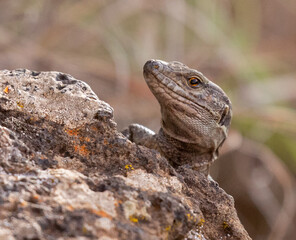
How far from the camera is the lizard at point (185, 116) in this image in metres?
3.73

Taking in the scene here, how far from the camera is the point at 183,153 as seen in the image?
3.88 m

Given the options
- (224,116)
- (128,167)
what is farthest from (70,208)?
(224,116)

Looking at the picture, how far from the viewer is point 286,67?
10781 mm

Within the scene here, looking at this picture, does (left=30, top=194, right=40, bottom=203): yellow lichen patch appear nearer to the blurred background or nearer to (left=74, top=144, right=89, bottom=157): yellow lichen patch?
(left=74, top=144, right=89, bottom=157): yellow lichen patch

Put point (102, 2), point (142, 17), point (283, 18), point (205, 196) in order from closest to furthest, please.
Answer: point (205, 196) → point (102, 2) → point (142, 17) → point (283, 18)

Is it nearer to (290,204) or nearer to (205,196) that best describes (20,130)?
(205,196)

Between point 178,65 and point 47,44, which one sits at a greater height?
point 178,65

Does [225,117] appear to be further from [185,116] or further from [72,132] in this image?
[72,132]

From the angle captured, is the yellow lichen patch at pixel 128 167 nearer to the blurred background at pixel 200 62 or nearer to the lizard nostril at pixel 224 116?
the lizard nostril at pixel 224 116

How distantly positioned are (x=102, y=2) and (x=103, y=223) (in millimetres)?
6430

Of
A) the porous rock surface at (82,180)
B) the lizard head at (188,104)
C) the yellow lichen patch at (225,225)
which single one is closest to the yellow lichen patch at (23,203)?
the porous rock surface at (82,180)

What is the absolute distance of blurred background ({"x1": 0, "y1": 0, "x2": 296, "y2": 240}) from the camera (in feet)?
23.9

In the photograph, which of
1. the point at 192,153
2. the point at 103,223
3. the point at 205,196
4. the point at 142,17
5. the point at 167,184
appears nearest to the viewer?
the point at 103,223

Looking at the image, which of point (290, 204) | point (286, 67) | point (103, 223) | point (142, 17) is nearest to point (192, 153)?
point (103, 223)
